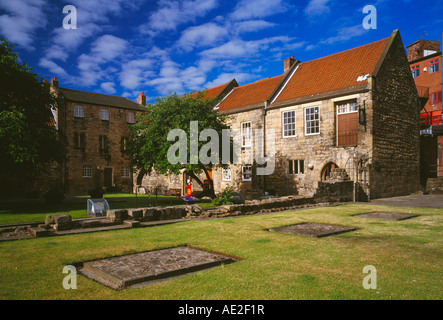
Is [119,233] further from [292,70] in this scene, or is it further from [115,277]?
[292,70]

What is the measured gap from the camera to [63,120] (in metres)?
34.7

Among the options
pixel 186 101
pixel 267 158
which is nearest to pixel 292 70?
pixel 267 158

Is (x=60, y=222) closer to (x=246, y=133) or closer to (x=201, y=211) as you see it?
(x=201, y=211)

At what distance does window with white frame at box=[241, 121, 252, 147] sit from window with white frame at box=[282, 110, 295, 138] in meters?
3.36

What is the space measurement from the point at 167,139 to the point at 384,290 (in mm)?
15078

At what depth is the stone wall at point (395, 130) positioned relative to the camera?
1970 cm

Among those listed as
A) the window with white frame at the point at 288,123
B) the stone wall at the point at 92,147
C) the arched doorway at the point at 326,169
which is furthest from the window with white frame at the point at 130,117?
the arched doorway at the point at 326,169

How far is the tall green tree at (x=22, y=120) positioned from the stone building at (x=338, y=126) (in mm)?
13041

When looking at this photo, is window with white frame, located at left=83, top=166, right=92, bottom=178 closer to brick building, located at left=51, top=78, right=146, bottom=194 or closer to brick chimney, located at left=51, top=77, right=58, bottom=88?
brick building, located at left=51, top=78, right=146, bottom=194

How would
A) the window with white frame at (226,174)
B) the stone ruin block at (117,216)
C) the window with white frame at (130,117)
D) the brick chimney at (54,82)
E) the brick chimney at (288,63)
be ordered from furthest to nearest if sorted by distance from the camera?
the window with white frame at (130,117) < the brick chimney at (54,82) < the window with white frame at (226,174) < the brick chimney at (288,63) < the stone ruin block at (117,216)

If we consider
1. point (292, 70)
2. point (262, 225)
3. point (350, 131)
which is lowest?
point (262, 225)

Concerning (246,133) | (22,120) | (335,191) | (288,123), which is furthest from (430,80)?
(22,120)

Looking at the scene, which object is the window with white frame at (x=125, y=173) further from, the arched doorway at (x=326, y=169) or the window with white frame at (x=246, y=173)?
the arched doorway at (x=326, y=169)

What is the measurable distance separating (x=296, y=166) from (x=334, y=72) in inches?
302
